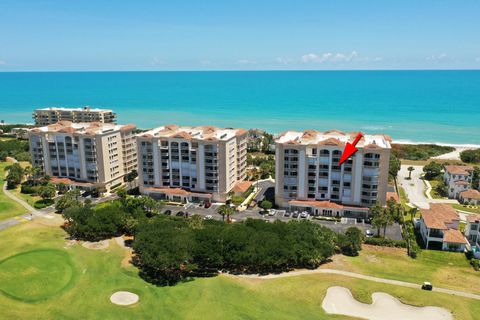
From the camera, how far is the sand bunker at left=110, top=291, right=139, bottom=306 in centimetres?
5188

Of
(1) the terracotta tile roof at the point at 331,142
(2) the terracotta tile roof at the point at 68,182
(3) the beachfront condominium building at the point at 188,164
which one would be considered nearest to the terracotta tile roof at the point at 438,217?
(1) the terracotta tile roof at the point at 331,142

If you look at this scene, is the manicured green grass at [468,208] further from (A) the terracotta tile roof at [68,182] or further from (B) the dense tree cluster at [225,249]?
(A) the terracotta tile roof at [68,182]

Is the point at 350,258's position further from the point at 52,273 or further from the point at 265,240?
the point at 52,273

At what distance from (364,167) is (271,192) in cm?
2506

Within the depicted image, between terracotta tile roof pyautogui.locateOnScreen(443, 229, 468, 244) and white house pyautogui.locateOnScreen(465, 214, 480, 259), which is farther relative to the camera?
white house pyautogui.locateOnScreen(465, 214, 480, 259)

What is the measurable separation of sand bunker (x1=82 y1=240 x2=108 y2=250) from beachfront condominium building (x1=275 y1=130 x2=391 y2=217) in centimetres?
3570

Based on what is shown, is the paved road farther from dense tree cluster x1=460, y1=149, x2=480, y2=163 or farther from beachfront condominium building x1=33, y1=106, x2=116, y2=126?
beachfront condominium building x1=33, y1=106, x2=116, y2=126

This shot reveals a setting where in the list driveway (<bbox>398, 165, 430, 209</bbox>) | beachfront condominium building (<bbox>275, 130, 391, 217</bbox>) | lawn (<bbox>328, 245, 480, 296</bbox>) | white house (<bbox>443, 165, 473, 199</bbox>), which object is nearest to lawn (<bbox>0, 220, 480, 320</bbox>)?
lawn (<bbox>328, 245, 480, 296</bbox>)

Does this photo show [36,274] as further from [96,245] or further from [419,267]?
[419,267]

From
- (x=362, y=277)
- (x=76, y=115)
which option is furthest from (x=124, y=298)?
(x=76, y=115)

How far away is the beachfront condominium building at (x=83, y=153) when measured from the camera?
93750mm

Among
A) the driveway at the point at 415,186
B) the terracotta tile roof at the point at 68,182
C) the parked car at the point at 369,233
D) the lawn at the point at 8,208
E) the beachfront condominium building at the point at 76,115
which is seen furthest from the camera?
the beachfront condominium building at the point at 76,115

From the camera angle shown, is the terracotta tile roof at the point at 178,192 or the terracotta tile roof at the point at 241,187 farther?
the terracotta tile roof at the point at 241,187

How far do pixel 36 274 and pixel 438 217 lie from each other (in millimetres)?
66677
